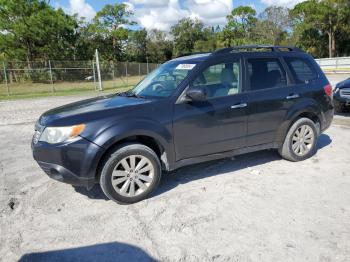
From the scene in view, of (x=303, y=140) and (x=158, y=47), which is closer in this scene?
(x=303, y=140)

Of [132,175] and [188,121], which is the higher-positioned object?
[188,121]

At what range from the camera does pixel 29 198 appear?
4426 millimetres

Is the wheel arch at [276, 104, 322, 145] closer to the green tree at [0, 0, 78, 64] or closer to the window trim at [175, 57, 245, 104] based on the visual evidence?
the window trim at [175, 57, 245, 104]

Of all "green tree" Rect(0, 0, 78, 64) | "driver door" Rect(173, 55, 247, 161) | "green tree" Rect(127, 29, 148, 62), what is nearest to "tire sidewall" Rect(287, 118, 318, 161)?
"driver door" Rect(173, 55, 247, 161)

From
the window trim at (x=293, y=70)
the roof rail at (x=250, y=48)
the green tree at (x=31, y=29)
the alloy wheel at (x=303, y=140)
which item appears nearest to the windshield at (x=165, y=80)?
the roof rail at (x=250, y=48)

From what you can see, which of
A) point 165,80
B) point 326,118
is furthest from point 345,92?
point 165,80

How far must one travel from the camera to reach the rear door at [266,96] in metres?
4.87

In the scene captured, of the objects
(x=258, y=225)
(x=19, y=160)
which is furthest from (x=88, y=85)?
(x=258, y=225)

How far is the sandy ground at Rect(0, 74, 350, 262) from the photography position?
3129 mm

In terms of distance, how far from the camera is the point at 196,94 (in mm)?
4203

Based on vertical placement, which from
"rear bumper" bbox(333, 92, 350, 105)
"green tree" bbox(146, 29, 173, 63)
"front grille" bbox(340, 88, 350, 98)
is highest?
"green tree" bbox(146, 29, 173, 63)

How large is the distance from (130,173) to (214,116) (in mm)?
1349

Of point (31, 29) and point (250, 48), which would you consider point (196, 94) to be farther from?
point (31, 29)

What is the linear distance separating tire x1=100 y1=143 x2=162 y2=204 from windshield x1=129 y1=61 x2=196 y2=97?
0.88 m
